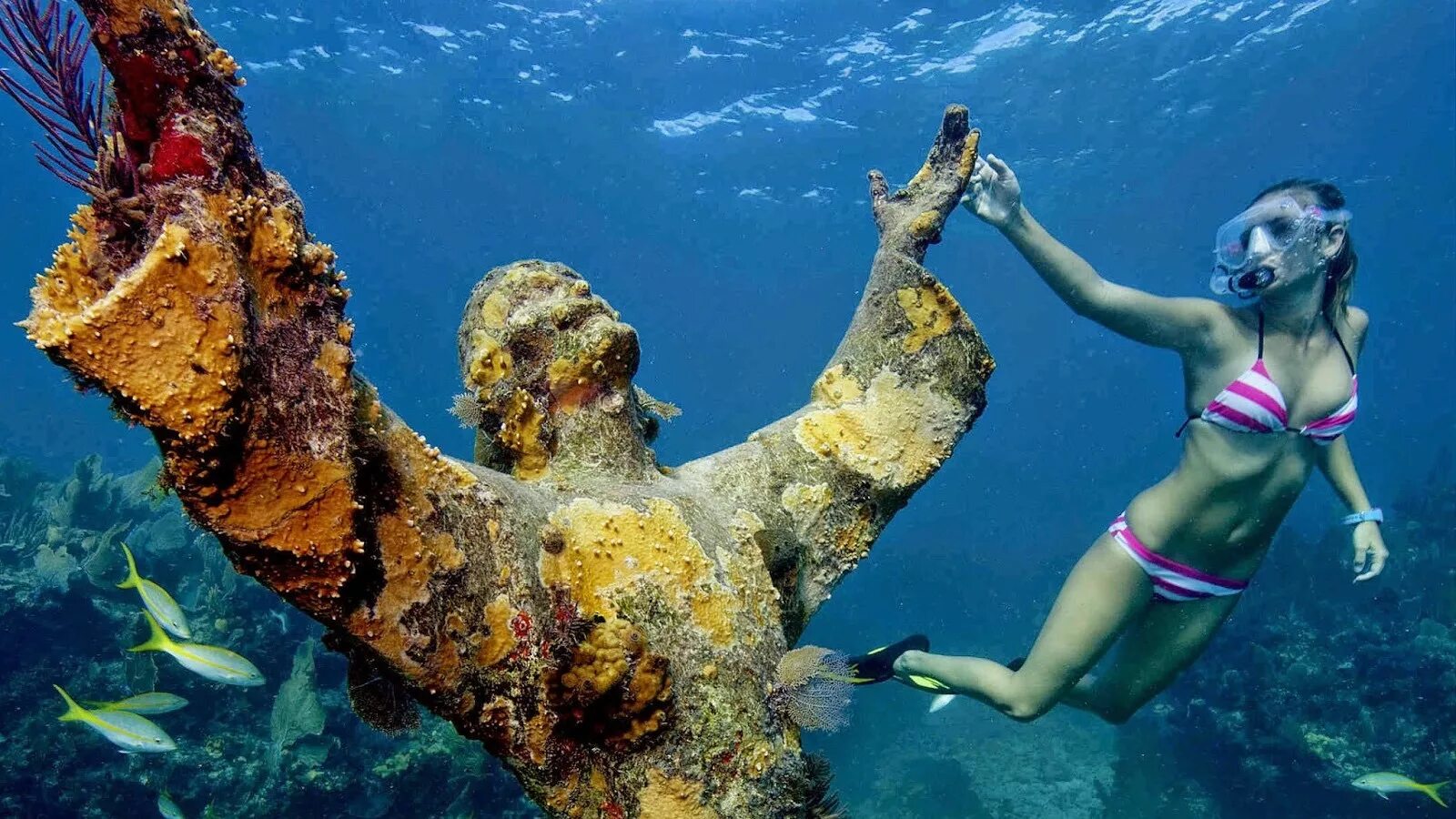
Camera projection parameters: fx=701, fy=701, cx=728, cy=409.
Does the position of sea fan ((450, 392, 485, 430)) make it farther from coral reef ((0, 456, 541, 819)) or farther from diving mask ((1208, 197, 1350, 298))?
coral reef ((0, 456, 541, 819))

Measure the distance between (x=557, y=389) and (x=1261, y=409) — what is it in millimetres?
3667

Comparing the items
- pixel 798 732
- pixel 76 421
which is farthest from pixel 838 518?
pixel 76 421

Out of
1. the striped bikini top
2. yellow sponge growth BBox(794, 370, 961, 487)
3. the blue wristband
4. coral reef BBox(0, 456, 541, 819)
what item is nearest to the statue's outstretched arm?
yellow sponge growth BBox(794, 370, 961, 487)

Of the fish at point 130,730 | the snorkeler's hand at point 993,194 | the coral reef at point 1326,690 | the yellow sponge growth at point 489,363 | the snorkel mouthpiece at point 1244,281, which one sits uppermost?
the snorkeler's hand at point 993,194

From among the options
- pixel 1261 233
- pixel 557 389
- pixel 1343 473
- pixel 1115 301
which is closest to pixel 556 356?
pixel 557 389

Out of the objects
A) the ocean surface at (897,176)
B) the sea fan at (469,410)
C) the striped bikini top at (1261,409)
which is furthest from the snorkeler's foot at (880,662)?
the ocean surface at (897,176)

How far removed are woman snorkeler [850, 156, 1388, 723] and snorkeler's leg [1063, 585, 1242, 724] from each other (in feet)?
0.06

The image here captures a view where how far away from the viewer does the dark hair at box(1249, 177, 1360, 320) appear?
12.6 ft

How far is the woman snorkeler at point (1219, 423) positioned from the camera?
12.5 ft

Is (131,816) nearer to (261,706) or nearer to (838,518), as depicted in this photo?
(261,706)

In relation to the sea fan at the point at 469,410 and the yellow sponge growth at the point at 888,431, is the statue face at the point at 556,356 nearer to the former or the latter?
the sea fan at the point at 469,410

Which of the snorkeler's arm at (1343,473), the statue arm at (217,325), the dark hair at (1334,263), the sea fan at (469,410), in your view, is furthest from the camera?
the snorkeler's arm at (1343,473)

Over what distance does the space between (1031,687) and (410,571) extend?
A: 3977mm

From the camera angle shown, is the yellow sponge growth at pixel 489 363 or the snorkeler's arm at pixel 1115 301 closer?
the yellow sponge growth at pixel 489 363
